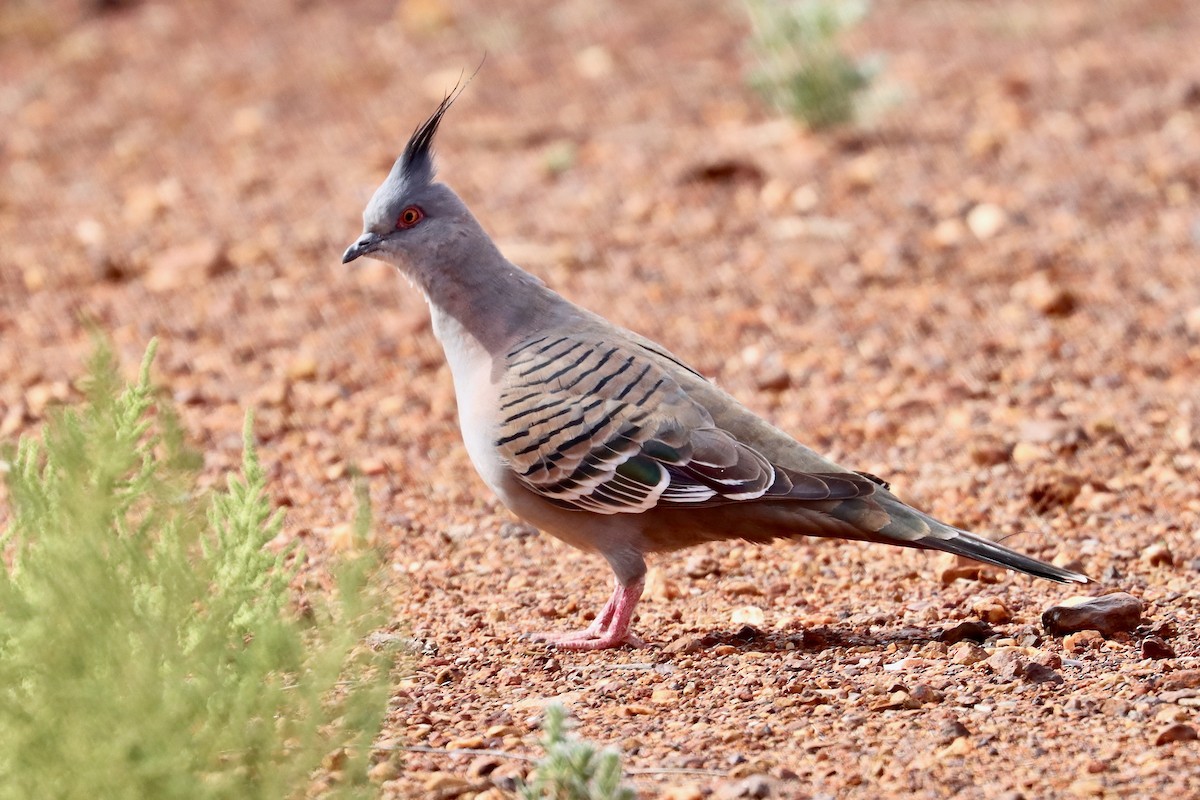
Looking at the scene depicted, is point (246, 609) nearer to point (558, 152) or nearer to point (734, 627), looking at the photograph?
point (734, 627)

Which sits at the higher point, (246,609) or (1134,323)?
(1134,323)

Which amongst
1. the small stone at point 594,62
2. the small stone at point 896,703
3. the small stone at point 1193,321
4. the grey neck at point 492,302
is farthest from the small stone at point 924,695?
the small stone at point 594,62

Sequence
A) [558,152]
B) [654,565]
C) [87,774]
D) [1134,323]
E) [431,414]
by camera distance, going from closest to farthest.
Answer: [87,774] → [654,565] → [431,414] → [1134,323] → [558,152]

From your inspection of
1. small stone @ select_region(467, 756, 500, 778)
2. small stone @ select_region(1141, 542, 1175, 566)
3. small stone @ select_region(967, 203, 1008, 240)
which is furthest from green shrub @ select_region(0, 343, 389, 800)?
small stone @ select_region(967, 203, 1008, 240)

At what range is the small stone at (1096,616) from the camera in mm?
4266

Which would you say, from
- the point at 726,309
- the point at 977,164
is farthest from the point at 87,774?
the point at 977,164

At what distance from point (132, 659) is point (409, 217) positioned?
2286 mm

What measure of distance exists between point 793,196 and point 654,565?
3943 mm

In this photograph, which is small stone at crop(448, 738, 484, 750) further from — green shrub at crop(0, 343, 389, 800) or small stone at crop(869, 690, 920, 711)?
small stone at crop(869, 690, 920, 711)

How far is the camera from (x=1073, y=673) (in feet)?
13.1

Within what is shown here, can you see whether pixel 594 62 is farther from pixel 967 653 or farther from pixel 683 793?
pixel 683 793

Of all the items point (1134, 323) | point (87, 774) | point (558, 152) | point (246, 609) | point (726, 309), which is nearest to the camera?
point (87, 774)

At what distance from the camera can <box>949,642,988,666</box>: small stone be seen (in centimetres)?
412

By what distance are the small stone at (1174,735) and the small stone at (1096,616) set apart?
0.77 metres
